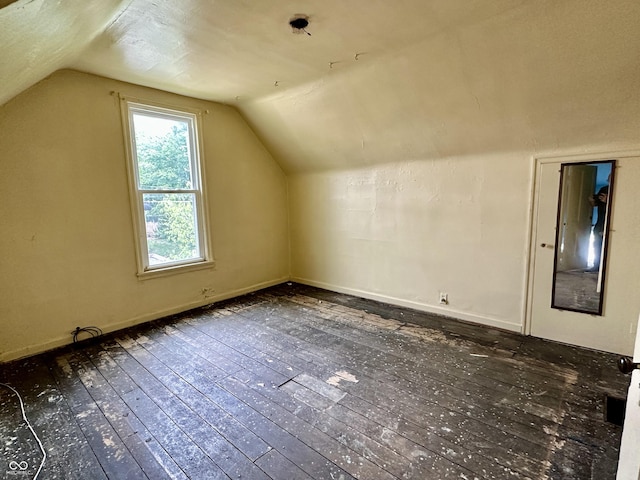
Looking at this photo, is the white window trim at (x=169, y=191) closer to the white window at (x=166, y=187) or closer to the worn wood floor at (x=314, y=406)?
the white window at (x=166, y=187)

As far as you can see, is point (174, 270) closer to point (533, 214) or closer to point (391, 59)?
point (391, 59)

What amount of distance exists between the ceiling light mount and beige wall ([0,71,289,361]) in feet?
6.66

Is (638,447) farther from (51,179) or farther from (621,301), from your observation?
(51,179)

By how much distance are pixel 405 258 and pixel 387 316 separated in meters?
0.73

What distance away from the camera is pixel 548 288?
291 centimetres

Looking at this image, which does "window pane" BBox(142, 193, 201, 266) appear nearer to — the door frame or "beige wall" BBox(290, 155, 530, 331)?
"beige wall" BBox(290, 155, 530, 331)

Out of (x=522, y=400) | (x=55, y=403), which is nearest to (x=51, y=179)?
(x=55, y=403)

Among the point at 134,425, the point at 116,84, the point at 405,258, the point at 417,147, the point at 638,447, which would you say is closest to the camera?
the point at 638,447

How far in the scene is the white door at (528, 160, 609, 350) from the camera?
2746 mm

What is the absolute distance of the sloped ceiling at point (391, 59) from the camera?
1.91 m

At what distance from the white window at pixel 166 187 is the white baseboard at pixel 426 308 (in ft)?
5.90

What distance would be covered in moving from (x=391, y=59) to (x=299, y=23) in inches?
35.6

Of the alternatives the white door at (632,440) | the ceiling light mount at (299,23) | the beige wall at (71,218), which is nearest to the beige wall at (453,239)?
the beige wall at (71,218)

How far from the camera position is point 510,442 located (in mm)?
1727
